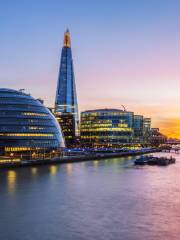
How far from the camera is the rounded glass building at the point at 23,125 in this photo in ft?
291

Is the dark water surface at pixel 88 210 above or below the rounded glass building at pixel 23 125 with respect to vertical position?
below

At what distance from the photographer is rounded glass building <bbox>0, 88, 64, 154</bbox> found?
88.7 meters

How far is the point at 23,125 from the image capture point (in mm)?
90812

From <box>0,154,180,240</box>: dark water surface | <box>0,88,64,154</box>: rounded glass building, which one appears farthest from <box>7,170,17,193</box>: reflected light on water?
<box>0,88,64,154</box>: rounded glass building

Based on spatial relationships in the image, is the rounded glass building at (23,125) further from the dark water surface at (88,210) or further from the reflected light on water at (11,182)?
the dark water surface at (88,210)

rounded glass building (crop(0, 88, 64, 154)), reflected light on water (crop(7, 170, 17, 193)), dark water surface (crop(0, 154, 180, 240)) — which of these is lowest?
dark water surface (crop(0, 154, 180, 240))

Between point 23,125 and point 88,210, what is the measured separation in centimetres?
5827

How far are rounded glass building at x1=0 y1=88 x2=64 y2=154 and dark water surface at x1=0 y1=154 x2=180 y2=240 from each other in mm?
35185

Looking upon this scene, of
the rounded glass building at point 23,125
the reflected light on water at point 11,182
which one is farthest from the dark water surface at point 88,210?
the rounded glass building at point 23,125

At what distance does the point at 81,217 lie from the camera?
3216cm

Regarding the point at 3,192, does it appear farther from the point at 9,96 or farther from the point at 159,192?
the point at 9,96

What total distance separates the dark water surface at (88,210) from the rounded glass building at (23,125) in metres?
35.2

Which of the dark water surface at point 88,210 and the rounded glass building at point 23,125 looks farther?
the rounded glass building at point 23,125

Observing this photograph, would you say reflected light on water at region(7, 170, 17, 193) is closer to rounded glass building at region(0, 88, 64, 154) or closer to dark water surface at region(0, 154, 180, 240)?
dark water surface at region(0, 154, 180, 240)
